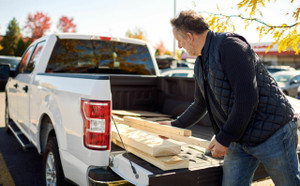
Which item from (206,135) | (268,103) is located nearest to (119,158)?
(268,103)

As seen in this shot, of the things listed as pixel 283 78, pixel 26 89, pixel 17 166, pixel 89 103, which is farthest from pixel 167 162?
pixel 283 78

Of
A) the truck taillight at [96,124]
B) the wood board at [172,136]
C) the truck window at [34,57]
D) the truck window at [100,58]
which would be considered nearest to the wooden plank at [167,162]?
the wood board at [172,136]

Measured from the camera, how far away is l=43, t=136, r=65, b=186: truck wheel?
2.98m

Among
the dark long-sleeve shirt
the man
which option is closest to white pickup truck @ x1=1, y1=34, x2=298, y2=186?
the man

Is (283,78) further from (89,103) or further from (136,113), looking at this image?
(89,103)

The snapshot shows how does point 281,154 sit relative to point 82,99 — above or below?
below

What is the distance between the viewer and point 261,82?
204 cm

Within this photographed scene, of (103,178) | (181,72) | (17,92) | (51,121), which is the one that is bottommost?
(103,178)

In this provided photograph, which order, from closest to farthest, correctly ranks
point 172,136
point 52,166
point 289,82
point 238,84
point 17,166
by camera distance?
point 238,84 < point 172,136 < point 52,166 < point 17,166 < point 289,82

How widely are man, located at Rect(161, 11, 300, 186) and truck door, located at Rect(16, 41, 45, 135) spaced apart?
8.89 feet

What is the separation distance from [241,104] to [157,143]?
0.76 metres

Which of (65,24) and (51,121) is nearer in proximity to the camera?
(51,121)

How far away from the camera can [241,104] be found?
192 cm

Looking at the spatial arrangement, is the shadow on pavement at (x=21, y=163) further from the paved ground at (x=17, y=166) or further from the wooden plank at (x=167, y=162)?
the wooden plank at (x=167, y=162)
